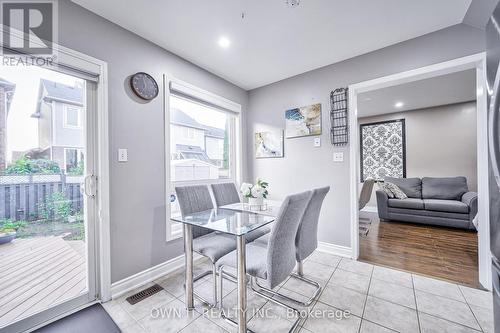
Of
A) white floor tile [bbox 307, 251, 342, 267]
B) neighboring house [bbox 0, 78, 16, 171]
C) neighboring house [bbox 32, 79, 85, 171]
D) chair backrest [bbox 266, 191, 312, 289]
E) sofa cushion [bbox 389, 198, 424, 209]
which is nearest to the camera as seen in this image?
chair backrest [bbox 266, 191, 312, 289]

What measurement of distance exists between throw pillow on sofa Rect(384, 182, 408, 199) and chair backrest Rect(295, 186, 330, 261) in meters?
3.30

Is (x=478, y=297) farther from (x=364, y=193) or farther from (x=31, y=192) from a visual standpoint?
(x=31, y=192)

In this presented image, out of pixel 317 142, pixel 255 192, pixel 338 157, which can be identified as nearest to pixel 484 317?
pixel 338 157

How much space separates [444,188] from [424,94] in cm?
185

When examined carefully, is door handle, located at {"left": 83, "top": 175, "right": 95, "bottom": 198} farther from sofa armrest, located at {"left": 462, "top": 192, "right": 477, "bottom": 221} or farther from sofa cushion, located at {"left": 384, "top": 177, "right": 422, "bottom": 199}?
sofa cushion, located at {"left": 384, "top": 177, "right": 422, "bottom": 199}

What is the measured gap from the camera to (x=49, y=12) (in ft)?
5.03

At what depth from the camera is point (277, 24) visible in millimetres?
1928

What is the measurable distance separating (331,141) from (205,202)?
1756mm

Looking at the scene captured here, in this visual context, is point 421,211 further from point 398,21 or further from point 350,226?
point 398,21

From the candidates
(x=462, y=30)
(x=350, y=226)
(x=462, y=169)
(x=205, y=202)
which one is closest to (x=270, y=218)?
(x=205, y=202)

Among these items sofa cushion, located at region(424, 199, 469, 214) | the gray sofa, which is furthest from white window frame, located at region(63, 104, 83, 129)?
sofa cushion, located at region(424, 199, 469, 214)

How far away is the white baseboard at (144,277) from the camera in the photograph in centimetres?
182

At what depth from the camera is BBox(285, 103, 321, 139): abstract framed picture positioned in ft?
9.18

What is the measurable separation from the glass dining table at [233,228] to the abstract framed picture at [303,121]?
1523 mm
